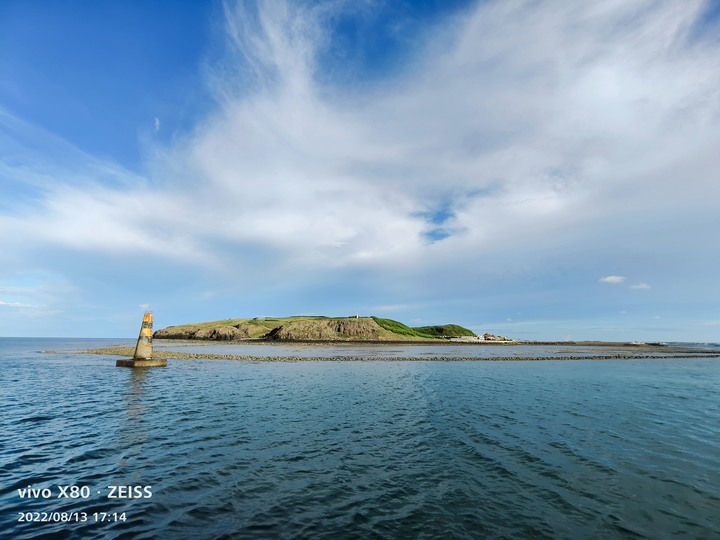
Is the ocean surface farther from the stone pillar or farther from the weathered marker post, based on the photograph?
the stone pillar

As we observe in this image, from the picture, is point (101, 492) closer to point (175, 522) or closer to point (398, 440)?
point (175, 522)

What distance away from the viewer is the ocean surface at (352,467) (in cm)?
1270

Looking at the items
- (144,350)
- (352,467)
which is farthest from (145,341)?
(352,467)

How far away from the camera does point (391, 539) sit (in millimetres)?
11562

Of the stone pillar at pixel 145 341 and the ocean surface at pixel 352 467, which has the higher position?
the stone pillar at pixel 145 341

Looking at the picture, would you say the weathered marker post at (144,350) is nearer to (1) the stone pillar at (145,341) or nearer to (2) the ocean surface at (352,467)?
(1) the stone pillar at (145,341)

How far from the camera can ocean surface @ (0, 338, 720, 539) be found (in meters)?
12.7

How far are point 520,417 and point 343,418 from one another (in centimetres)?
1437

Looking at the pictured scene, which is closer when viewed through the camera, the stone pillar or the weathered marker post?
the weathered marker post

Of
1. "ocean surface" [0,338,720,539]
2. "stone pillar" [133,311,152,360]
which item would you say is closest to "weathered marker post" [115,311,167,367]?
"stone pillar" [133,311,152,360]

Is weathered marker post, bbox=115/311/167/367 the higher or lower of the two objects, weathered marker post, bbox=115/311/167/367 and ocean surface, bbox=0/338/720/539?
the higher

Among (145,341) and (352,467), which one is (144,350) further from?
(352,467)

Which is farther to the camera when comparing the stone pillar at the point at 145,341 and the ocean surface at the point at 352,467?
the stone pillar at the point at 145,341

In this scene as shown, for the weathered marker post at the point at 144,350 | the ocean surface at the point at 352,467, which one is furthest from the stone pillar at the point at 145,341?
the ocean surface at the point at 352,467
